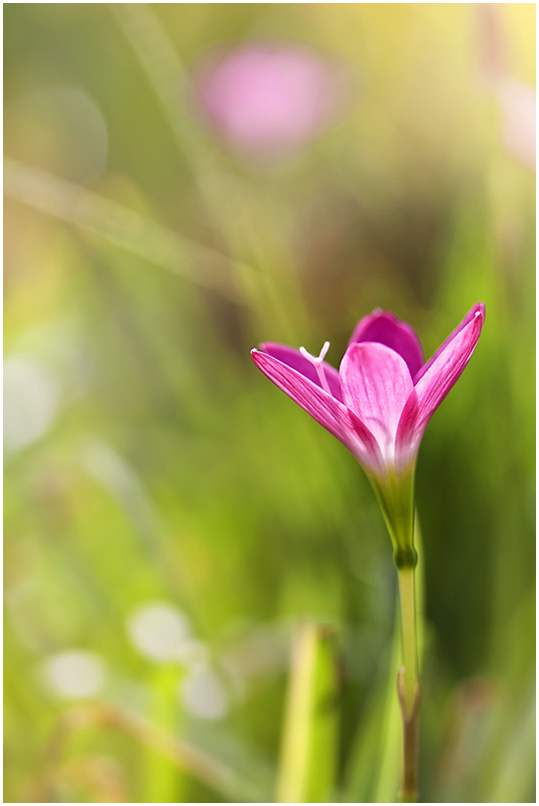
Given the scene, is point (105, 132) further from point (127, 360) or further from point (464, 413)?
point (464, 413)

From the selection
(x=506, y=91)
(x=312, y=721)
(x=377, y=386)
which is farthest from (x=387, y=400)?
(x=506, y=91)

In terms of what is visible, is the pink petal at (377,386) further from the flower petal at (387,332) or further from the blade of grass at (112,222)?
the blade of grass at (112,222)

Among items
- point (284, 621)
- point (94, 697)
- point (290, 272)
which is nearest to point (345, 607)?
point (284, 621)

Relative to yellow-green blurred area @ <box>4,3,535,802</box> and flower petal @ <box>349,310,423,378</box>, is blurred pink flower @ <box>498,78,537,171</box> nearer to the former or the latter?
yellow-green blurred area @ <box>4,3,535,802</box>

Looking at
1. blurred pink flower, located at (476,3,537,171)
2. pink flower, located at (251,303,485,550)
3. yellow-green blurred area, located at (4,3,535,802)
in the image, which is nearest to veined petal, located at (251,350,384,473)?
pink flower, located at (251,303,485,550)

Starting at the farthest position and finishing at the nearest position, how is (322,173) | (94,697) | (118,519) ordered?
(322,173) → (118,519) → (94,697)

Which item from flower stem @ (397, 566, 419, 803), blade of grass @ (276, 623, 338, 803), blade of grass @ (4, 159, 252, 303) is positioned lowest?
blade of grass @ (276, 623, 338, 803)

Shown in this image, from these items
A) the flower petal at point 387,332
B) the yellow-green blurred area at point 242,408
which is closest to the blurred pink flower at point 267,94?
the yellow-green blurred area at point 242,408
